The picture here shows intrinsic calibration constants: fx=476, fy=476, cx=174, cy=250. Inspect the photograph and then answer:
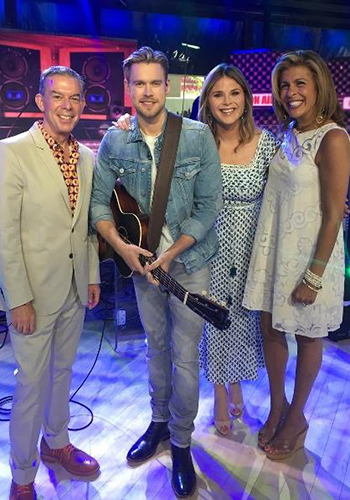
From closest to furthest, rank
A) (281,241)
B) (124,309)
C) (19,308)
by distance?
(19,308)
(281,241)
(124,309)

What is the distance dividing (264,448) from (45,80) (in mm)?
2007

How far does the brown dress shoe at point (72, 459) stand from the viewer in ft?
7.25

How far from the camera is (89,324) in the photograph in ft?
13.2

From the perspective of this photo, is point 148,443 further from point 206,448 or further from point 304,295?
point 304,295

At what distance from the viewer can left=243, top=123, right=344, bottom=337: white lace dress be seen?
209 cm

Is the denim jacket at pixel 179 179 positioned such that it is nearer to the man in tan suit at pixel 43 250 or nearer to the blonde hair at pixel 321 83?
the man in tan suit at pixel 43 250

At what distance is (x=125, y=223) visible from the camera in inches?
80.8

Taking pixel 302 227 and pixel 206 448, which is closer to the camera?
pixel 302 227

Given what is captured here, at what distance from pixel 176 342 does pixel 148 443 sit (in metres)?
0.62

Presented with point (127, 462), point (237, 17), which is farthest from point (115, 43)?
point (127, 462)

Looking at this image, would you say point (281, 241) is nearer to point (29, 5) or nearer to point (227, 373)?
point (227, 373)

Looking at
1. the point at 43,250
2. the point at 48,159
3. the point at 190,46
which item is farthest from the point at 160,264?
the point at 190,46

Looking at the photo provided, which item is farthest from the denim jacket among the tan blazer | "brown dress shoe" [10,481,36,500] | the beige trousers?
"brown dress shoe" [10,481,36,500]

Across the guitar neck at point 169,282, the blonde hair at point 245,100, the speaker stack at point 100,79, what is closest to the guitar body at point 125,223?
the guitar neck at point 169,282
